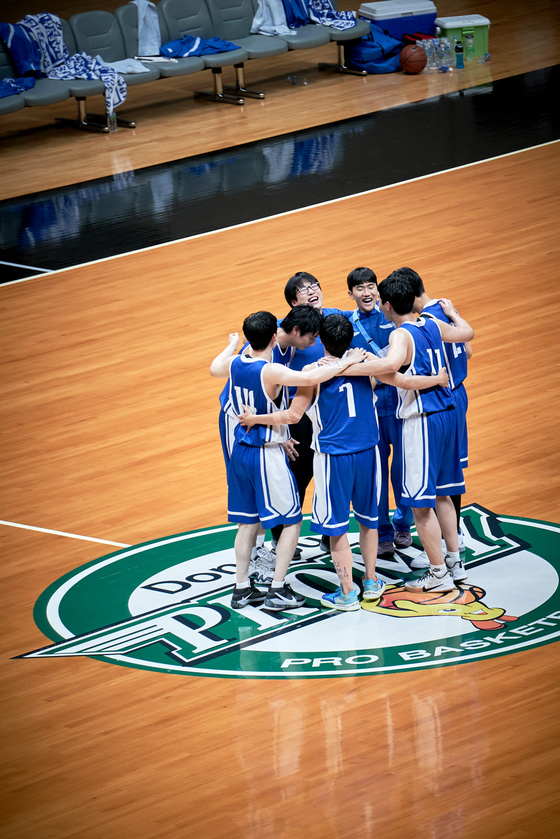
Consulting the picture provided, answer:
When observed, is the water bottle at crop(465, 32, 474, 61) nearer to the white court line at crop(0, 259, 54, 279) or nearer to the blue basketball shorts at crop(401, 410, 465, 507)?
the white court line at crop(0, 259, 54, 279)

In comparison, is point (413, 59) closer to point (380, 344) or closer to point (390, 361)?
point (380, 344)

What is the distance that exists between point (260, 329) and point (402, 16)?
1273 cm

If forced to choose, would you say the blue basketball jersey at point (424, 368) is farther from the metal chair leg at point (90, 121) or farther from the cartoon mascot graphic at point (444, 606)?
the metal chair leg at point (90, 121)

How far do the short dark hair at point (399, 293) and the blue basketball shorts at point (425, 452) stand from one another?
52 cm

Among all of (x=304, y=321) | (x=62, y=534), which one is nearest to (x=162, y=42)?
(x=62, y=534)

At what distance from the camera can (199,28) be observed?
15977mm

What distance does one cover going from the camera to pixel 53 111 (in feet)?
54.4

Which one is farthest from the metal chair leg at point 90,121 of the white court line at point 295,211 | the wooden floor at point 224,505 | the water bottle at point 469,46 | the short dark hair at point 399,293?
the short dark hair at point 399,293

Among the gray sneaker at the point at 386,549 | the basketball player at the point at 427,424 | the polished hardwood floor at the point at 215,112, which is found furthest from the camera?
the polished hardwood floor at the point at 215,112

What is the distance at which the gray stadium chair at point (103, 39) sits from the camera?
1525cm

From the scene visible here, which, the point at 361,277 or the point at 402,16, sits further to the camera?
the point at 402,16

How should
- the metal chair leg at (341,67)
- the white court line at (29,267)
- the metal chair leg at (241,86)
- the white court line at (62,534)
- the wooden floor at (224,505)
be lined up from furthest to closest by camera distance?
the metal chair leg at (341,67) → the metal chair leg at (241,86) → the white court line at (29,267) → the white court line at (62,534) → the wooden floor at (224,505)

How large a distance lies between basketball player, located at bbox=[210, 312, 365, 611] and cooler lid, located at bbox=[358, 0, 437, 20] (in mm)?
12445

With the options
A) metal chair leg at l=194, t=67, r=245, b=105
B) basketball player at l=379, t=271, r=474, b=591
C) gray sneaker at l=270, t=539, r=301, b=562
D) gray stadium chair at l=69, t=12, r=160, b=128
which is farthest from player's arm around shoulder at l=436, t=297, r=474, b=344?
metal chair leg at l=194, t=67, r=245, b=105
